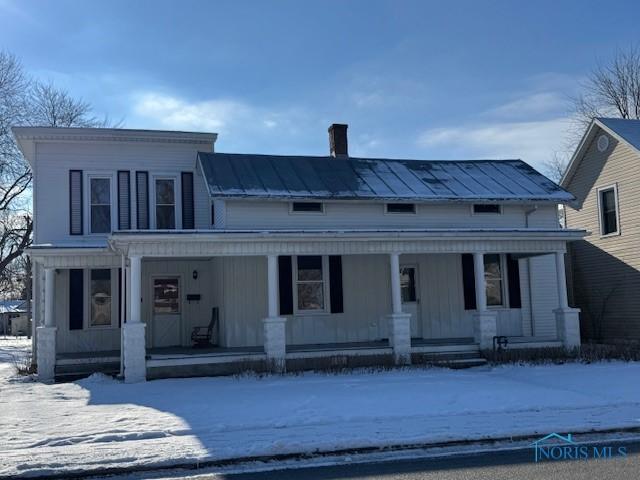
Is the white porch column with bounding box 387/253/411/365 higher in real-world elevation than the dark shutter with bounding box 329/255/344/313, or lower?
lower

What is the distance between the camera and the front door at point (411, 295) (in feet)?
57.9

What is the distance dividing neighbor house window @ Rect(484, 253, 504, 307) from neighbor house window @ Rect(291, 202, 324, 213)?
5.06 meters

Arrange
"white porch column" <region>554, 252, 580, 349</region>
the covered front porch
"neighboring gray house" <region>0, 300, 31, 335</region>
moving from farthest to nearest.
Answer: "neighboring gray house" <region>0, 300, 31, 335</region> → "white porch column" <region>554, 252, 580, 349</region> → the covered front porch

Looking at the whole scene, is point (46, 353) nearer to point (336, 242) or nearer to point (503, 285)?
point (336, 242)

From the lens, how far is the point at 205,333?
1730cm

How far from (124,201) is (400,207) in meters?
7.43

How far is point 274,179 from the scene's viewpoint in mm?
17453

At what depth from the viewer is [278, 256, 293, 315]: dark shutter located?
16.6m

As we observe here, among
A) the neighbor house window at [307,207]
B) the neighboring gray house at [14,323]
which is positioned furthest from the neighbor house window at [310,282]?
the neighboring gray house at [14,323]

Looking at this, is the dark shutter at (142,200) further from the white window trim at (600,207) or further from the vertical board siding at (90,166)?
the white window trim at (600,207)

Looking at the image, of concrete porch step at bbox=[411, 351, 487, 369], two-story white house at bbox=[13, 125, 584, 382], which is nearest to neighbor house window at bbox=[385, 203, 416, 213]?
two-story white house at bbox=[13, 125, 584, 382]

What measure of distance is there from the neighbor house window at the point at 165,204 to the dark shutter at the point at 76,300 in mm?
2447

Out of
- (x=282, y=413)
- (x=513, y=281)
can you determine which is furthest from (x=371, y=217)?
(x=282, y=413)

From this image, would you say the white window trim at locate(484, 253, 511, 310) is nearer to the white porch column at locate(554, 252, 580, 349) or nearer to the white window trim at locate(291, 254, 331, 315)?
the white porch column at locate(554, 252, 580, 349)
